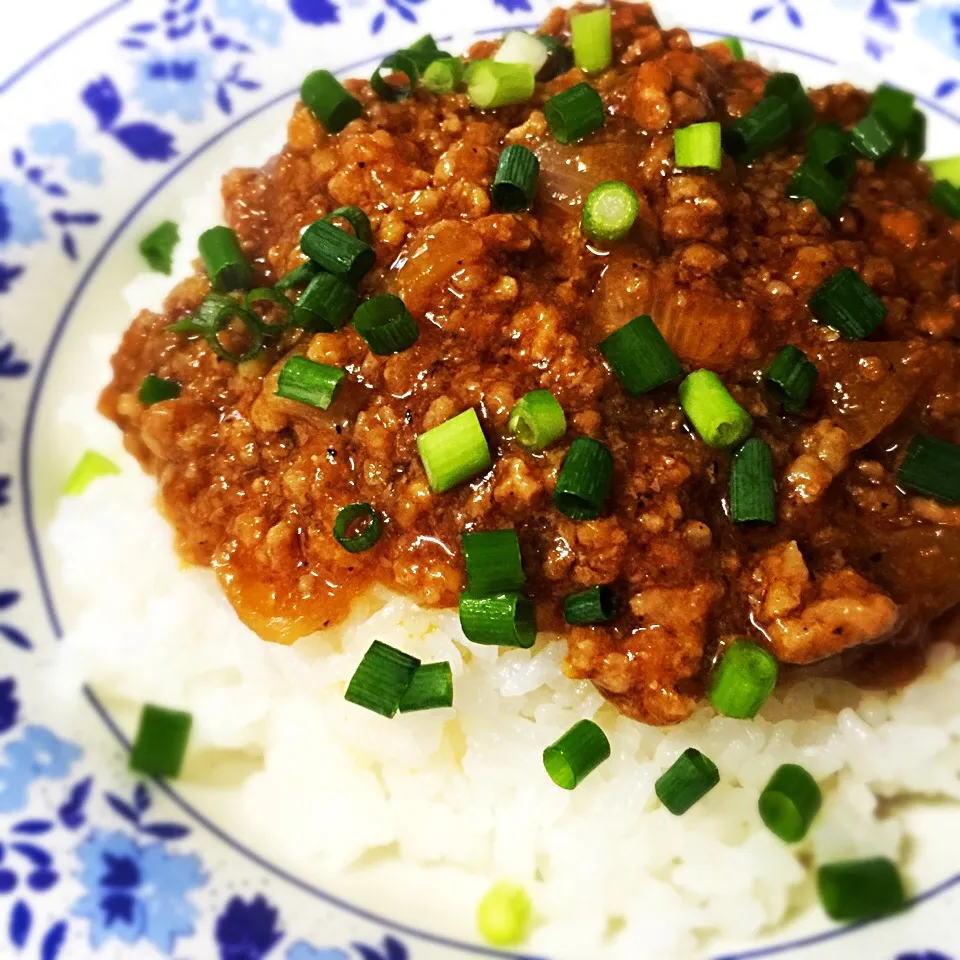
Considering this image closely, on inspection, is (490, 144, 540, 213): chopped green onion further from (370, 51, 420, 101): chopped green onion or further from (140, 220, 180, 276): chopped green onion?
(140, 220, 180, 276): chopped green onion

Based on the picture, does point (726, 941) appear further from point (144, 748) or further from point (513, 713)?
point (144, 748)

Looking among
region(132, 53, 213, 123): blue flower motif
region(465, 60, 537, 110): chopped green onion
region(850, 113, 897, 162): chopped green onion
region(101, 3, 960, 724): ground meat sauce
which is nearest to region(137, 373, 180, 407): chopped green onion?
region(101, 3, 960, 724): ground meat sauce

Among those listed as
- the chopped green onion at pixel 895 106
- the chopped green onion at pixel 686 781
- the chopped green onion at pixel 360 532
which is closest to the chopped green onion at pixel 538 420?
the chopped green onion at pixel 360 532

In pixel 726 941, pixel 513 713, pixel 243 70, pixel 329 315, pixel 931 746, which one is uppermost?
pixel 243 70

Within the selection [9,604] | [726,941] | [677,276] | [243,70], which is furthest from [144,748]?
[243,70]

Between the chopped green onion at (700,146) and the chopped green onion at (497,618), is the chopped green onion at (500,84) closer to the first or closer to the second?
the chopped green onion at (700,146)

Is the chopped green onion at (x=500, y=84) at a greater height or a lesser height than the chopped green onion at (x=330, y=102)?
Result: lesser
